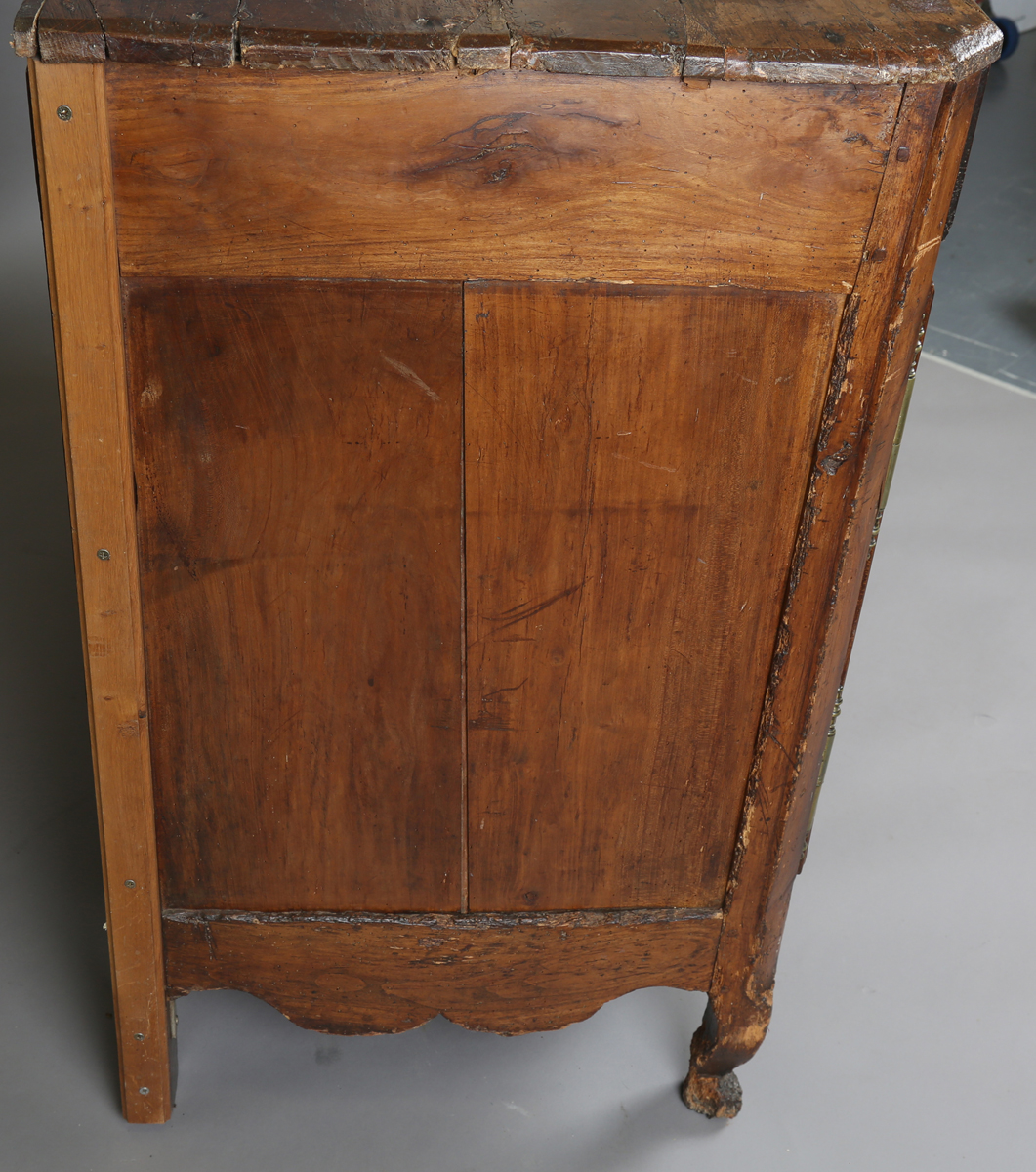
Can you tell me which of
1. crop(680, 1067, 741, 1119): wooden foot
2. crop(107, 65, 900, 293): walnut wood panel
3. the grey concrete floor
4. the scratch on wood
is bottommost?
crop(680, 1067, 741, 1119): wooden foot

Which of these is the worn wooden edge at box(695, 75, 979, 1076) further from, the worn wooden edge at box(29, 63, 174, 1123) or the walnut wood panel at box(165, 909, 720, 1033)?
the worn wooden edge at box(29, 63, 174, 1123)

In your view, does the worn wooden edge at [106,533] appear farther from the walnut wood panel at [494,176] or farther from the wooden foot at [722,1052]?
the wooden foot at [722,1052]

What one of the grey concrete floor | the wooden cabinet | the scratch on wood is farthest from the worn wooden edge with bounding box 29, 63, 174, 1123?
the grey concrete floor

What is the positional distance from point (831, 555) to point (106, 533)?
0.78m

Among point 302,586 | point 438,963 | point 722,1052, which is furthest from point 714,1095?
point 302,586

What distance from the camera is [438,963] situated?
5.41 ft

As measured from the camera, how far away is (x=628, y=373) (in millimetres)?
1279

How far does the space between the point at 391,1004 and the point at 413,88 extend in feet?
3.76

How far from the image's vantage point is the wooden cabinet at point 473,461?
1.13 metres

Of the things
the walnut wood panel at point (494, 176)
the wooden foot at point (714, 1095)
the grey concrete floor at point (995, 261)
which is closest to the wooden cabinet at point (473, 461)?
the walnut wood panel at point (494, 176)

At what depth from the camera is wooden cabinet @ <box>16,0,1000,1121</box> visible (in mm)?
1127

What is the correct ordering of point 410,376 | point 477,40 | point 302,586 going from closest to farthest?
point 477,40 < point 410,376 < point 302,586

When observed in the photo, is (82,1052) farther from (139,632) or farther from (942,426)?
(942,426)

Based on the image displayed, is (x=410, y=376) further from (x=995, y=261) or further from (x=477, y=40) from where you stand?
(x=995, y=261)
